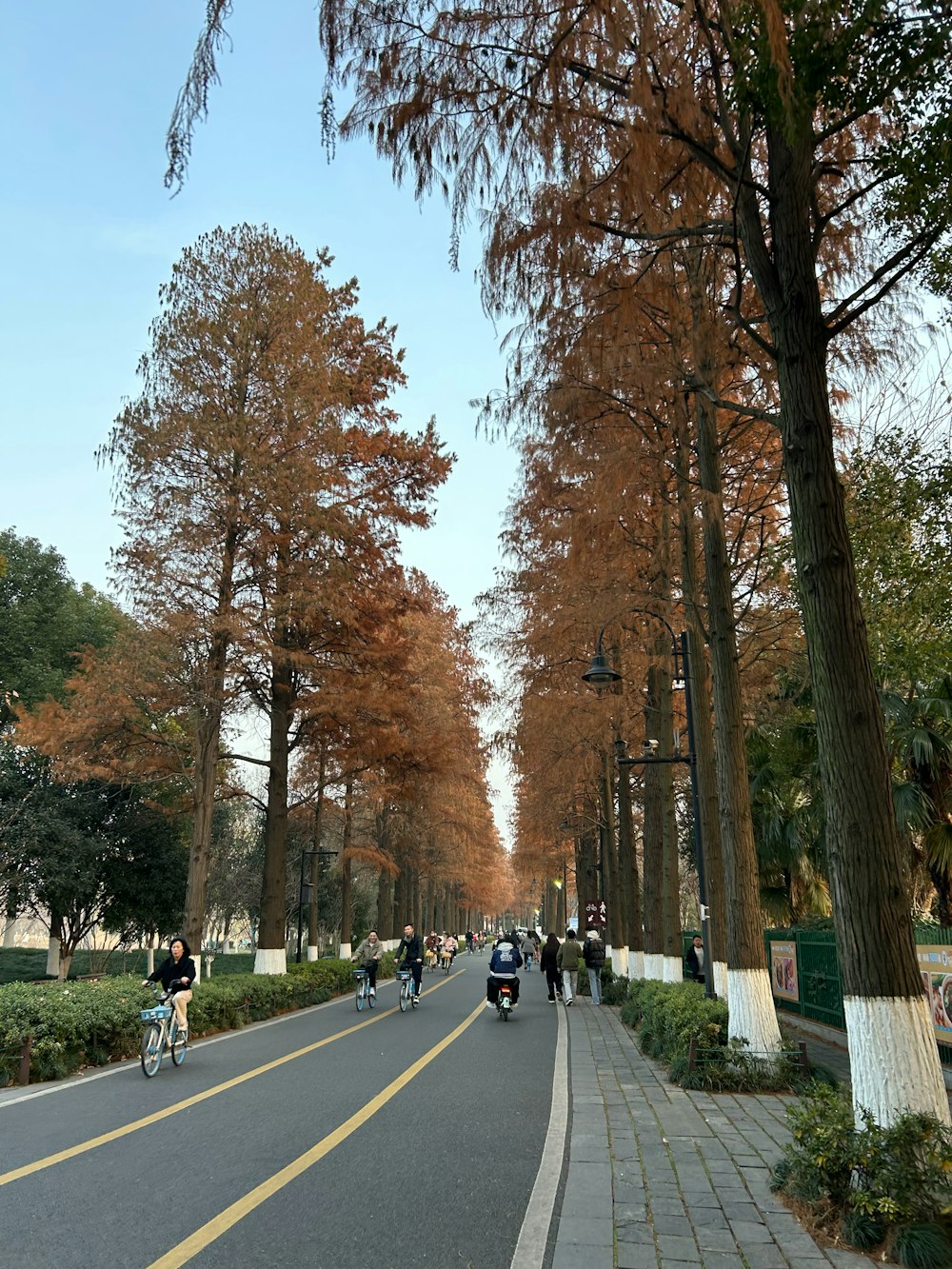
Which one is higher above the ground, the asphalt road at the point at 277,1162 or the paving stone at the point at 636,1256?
the paving stone at the point at 636,1256

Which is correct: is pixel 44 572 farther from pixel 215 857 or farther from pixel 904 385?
pixel 904 385

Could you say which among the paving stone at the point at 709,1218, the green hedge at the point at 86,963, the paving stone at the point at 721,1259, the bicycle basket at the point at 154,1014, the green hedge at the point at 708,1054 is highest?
the bicycle basket at the point at 154,1014

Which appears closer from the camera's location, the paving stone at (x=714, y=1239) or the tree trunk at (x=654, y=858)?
the paving stone at (x=714, y=1239)

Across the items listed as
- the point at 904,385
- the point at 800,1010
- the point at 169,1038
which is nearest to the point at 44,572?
the point at 169,1038

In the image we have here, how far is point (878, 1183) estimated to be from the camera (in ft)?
14.9

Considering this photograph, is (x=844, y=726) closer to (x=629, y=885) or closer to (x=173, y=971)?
(x=173, y=971)

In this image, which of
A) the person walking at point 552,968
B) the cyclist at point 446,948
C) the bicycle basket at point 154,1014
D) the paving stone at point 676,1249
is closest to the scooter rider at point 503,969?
the person walking at point 552,968

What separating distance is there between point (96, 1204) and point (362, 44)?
25.9 ft

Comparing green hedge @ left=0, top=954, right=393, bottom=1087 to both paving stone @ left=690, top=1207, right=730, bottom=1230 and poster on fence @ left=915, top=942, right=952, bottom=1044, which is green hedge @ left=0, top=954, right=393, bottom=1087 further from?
poster on fence @ left=915, top=942, right=952, bottom=1044

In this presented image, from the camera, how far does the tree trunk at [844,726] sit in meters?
5.06

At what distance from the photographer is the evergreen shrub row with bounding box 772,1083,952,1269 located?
14.1 feet

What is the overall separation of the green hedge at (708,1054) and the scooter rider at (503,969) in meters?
6.73

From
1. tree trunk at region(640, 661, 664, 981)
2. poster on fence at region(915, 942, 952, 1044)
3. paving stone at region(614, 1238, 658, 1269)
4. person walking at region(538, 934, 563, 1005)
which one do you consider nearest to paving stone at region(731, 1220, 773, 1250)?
paving stone at region(614, 1238, 658, 1269)

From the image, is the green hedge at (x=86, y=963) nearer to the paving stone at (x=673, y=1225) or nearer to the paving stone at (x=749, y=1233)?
the paving stone at (x=673, y=1225)
